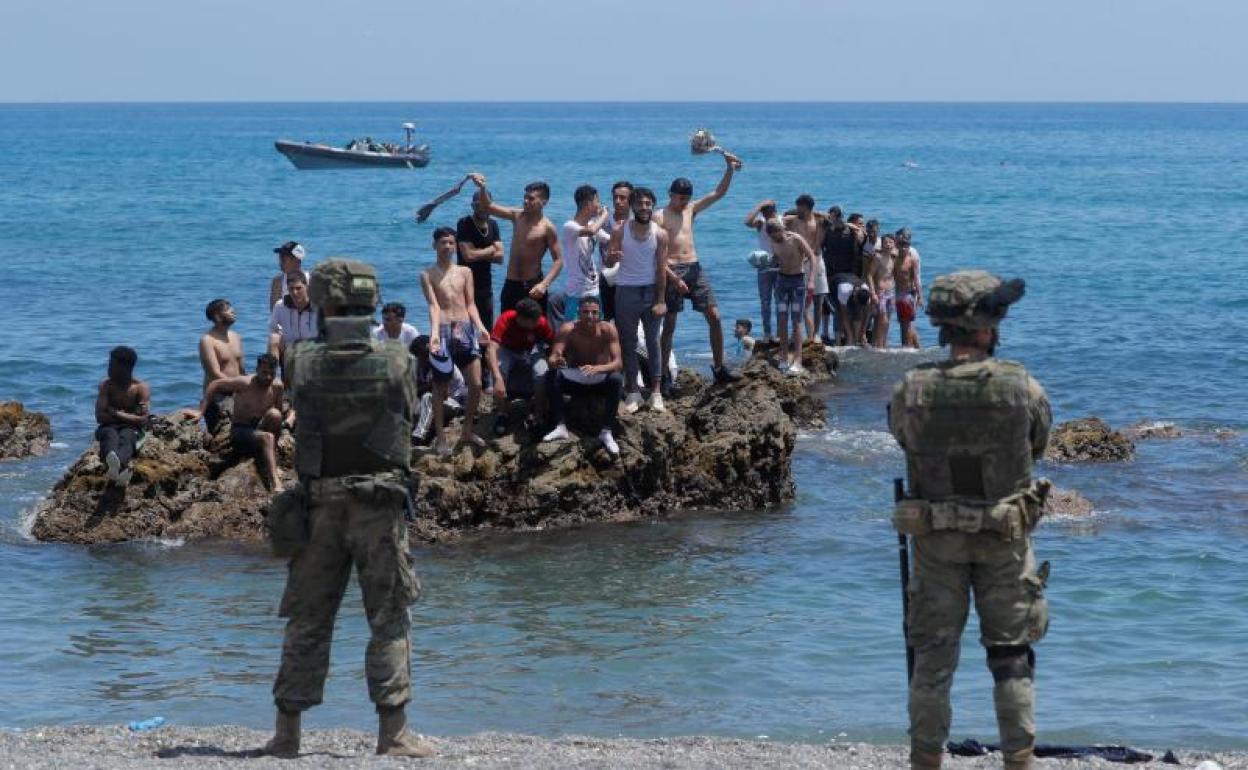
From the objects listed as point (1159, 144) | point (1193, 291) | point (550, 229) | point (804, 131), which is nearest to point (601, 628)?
point (550, 229)

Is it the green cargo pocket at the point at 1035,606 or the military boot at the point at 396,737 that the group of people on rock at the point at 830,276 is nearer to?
the military boot at the point at 396,737

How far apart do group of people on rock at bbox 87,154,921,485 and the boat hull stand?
259 ft

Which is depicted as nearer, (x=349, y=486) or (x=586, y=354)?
(x=349, y=486)

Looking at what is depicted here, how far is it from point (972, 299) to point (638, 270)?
743cm

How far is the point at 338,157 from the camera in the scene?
3706 inches

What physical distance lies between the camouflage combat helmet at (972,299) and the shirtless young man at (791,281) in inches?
487

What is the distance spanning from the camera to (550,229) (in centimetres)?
1473

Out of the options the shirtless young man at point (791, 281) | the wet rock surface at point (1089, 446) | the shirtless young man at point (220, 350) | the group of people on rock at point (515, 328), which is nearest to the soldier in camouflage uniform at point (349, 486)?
the group of people on rock at point (515, 328)

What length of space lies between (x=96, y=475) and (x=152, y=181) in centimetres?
6814

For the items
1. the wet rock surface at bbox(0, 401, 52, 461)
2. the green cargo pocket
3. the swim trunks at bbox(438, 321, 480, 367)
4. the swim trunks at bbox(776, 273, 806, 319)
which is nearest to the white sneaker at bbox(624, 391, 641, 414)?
the swim trunks at bbox(438, 321, 480, 367)

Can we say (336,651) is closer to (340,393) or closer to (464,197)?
(340,393)

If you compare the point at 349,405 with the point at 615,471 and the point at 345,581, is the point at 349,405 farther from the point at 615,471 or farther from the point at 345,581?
the point at 615,471

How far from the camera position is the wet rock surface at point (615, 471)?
46.7 ft

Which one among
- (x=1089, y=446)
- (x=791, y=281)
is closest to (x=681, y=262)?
(x=791, y=281)
